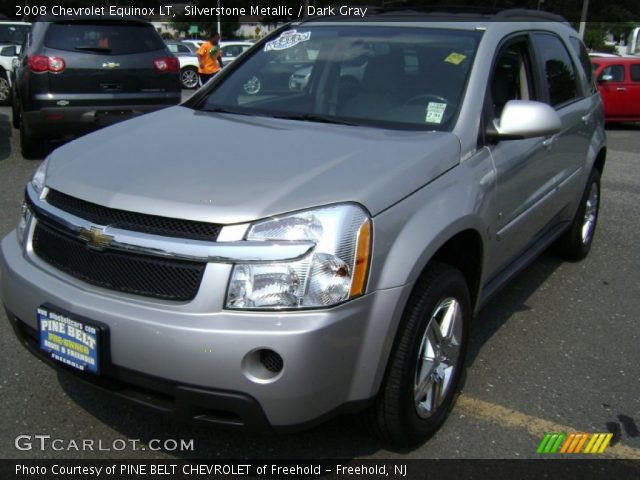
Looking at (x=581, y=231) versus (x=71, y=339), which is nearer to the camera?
(x=71, y=339)

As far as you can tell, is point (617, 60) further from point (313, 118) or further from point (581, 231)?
point (313, 118)

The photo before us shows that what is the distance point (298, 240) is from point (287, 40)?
78.9 inches

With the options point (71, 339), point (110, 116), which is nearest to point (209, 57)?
point (110, 116)

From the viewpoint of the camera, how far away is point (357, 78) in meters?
3.38

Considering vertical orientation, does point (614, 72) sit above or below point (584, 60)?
below

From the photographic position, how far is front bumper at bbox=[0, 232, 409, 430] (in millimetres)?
2102

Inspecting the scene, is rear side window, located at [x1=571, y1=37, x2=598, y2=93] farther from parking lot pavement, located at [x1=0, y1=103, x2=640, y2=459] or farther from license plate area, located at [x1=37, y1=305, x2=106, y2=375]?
license plate area, located at [x1=37, y1=305, x2=106, y2=375]

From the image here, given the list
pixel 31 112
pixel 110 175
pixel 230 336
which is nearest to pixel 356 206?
pixel 230 336

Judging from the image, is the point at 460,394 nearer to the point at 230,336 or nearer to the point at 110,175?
the point at 230,336

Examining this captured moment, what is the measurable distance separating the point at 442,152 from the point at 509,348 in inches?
56.7

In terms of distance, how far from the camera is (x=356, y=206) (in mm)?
2252

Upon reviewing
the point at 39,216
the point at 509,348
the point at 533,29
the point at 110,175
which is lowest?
the point at 509,348

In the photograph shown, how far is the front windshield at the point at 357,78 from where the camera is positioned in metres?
3.14

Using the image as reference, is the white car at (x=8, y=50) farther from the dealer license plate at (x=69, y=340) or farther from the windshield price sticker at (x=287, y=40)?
the dealer license plate at (x=69, y=340)
